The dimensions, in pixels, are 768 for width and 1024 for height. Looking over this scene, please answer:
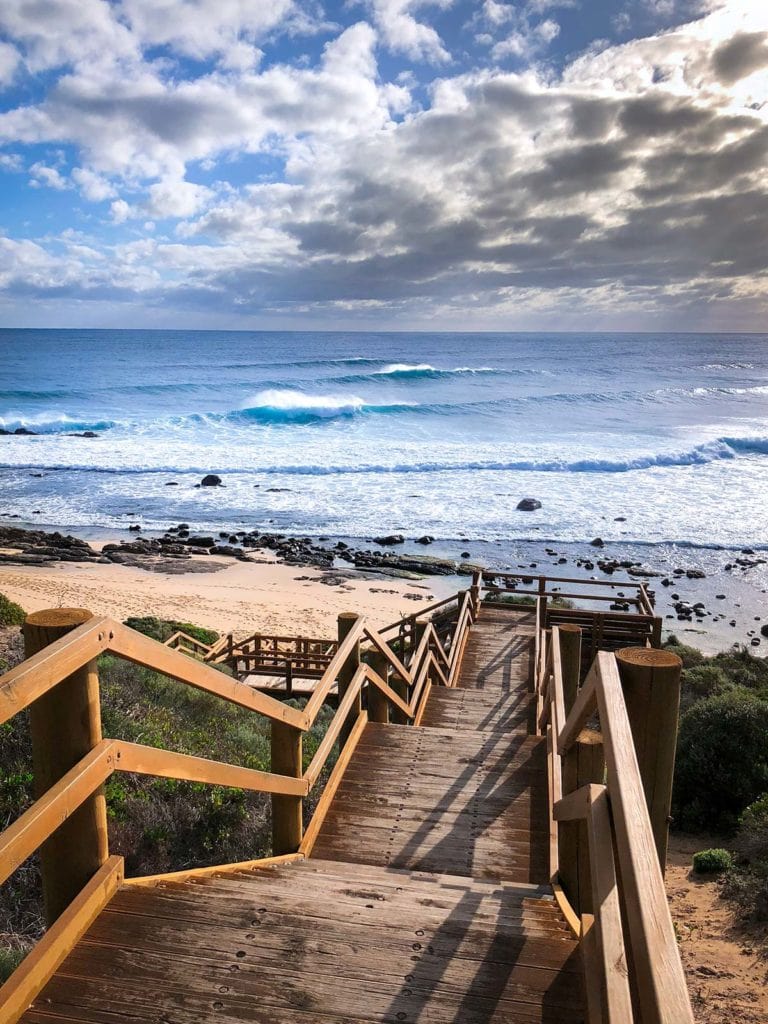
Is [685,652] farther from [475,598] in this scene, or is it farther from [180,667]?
[180,667]

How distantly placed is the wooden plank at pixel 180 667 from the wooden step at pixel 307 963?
0.75 meters

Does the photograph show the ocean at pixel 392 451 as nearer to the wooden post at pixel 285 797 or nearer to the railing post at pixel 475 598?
the railing post at pixel 475 598

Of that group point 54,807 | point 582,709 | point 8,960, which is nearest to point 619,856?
point 582,709

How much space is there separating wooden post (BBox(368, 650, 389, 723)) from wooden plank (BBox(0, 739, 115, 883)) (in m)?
3.98

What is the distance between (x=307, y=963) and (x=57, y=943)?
2.66 feet

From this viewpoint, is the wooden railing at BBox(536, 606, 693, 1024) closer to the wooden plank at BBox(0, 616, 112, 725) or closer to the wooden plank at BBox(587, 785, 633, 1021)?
the wooden plank at BBox(587, 785, 633, 1021)

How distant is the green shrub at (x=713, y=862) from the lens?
8562 mm

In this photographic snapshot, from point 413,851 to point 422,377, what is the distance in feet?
272

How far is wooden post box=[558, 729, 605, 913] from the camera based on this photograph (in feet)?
9.96

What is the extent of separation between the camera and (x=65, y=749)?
2410mm

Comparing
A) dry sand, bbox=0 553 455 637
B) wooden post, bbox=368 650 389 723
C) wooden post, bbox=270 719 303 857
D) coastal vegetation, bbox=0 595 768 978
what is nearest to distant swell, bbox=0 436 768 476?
dry sand, bbox=0 553 455 637

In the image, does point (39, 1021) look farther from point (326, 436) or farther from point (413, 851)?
point (326, 436)

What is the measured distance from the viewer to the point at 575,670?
8.12 meters

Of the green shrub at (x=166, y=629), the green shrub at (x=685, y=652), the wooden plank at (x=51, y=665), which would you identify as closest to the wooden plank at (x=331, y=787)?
the wooden plank at (x=51, y=665)
